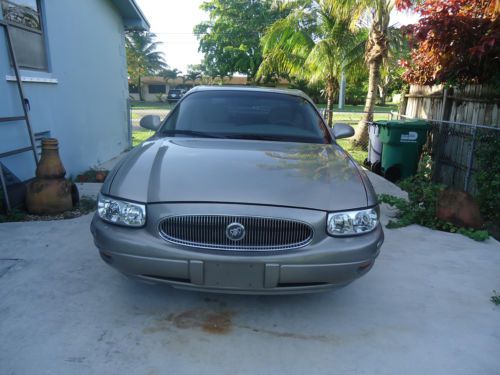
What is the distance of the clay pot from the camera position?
4.68m

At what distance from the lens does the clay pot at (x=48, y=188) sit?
4676 mm

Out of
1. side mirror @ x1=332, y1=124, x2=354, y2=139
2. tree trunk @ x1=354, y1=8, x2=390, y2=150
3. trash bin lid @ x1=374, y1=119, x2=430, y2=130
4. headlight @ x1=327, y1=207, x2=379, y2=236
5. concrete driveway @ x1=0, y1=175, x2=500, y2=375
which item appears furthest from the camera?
tree trunk @ x1=354, y1=8, x2=390, y2=150

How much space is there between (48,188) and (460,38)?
17.9 ft

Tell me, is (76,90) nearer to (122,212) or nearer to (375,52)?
(122,212)

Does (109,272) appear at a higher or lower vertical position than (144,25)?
lower

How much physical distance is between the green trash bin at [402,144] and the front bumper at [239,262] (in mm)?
4957

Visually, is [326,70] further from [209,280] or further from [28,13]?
[209,280]

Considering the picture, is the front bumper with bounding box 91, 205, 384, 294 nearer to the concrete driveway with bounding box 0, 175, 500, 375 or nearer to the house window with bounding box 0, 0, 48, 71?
the concrete driveway with bounding box 0, 175, 500, 375

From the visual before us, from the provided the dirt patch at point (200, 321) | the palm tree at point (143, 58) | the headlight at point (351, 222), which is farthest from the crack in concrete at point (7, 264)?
the palm tree at point (143, 58)

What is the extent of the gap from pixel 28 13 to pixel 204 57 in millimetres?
31448

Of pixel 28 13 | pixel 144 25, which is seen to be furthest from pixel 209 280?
pixel 144 25

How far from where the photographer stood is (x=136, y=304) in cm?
288

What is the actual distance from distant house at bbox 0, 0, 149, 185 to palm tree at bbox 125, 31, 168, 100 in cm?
3598

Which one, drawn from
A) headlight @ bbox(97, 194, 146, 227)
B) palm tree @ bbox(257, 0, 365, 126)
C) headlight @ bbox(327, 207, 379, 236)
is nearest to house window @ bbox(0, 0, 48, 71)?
headlight @ bbox(97, 194, 146, 227)
